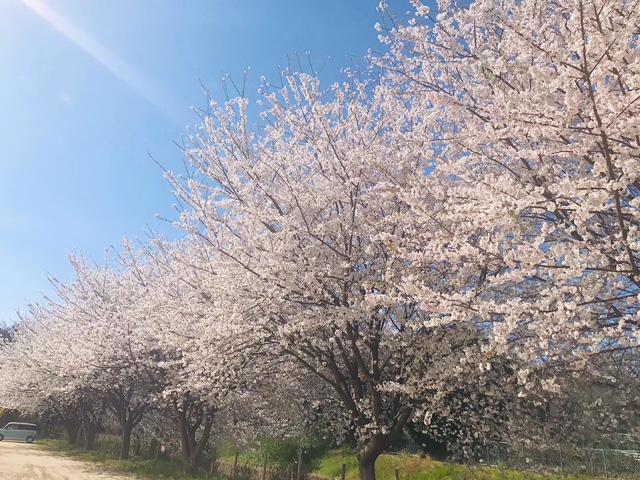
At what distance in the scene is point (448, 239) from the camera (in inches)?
217

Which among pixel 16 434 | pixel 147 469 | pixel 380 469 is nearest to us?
pixel 380 469

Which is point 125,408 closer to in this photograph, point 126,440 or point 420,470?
point 126,440

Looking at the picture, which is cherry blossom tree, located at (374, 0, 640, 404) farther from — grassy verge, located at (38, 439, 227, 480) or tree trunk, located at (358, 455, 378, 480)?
grassy verge, located at (38, 439, 227, 480)

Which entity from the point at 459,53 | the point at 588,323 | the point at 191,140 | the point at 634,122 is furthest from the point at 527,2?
the point at 191,140

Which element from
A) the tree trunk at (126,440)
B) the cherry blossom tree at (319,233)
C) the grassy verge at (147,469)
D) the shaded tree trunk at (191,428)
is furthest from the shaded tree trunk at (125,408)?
the cherry blossom tree at (319,233)

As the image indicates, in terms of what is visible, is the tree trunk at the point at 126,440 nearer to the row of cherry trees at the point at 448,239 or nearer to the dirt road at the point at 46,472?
the dirt road at the point at 46,472

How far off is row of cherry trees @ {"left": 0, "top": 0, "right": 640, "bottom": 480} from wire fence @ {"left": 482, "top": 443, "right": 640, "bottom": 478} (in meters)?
1.19

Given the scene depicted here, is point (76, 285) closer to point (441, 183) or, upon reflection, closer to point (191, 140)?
point (191, 140)

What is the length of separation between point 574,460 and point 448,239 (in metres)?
8.62

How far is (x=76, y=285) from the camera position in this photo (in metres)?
22.4

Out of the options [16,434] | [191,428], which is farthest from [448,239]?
[16,434]

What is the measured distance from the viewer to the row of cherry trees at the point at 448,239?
15.8 ft

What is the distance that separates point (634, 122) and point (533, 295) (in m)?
3.96

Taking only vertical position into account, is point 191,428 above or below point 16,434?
above
